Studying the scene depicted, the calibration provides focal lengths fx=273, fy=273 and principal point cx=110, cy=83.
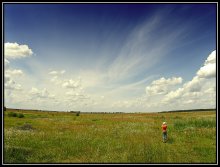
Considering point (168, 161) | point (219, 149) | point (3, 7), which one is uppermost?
point (3, 7)

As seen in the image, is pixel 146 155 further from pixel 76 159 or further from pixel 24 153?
pixel 24 153

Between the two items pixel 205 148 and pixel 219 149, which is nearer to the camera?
pixel 219 149

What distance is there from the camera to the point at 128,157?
54.1ft

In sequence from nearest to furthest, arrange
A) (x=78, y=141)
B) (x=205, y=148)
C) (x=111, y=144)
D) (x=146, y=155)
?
(x=146, y=155), (x=205, y=148), (x=111, y=144), (x=78, y=141)

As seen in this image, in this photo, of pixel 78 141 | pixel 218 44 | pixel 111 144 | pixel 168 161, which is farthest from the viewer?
pixel 78 141

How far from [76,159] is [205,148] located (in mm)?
9353

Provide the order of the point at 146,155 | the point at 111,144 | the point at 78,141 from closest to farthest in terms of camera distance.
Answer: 1. the point at 146,155
2. the point at 111,144
3. the point at 78,141

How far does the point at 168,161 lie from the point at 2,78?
10.2 meters

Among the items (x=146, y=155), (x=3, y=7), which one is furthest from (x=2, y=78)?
(x=146, y=155)

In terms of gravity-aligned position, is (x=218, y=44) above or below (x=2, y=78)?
above

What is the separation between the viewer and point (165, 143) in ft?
71.2

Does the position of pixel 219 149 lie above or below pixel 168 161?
above

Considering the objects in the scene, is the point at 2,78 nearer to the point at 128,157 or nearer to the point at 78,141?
the point at 128,157

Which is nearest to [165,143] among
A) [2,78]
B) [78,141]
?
[78,141]
